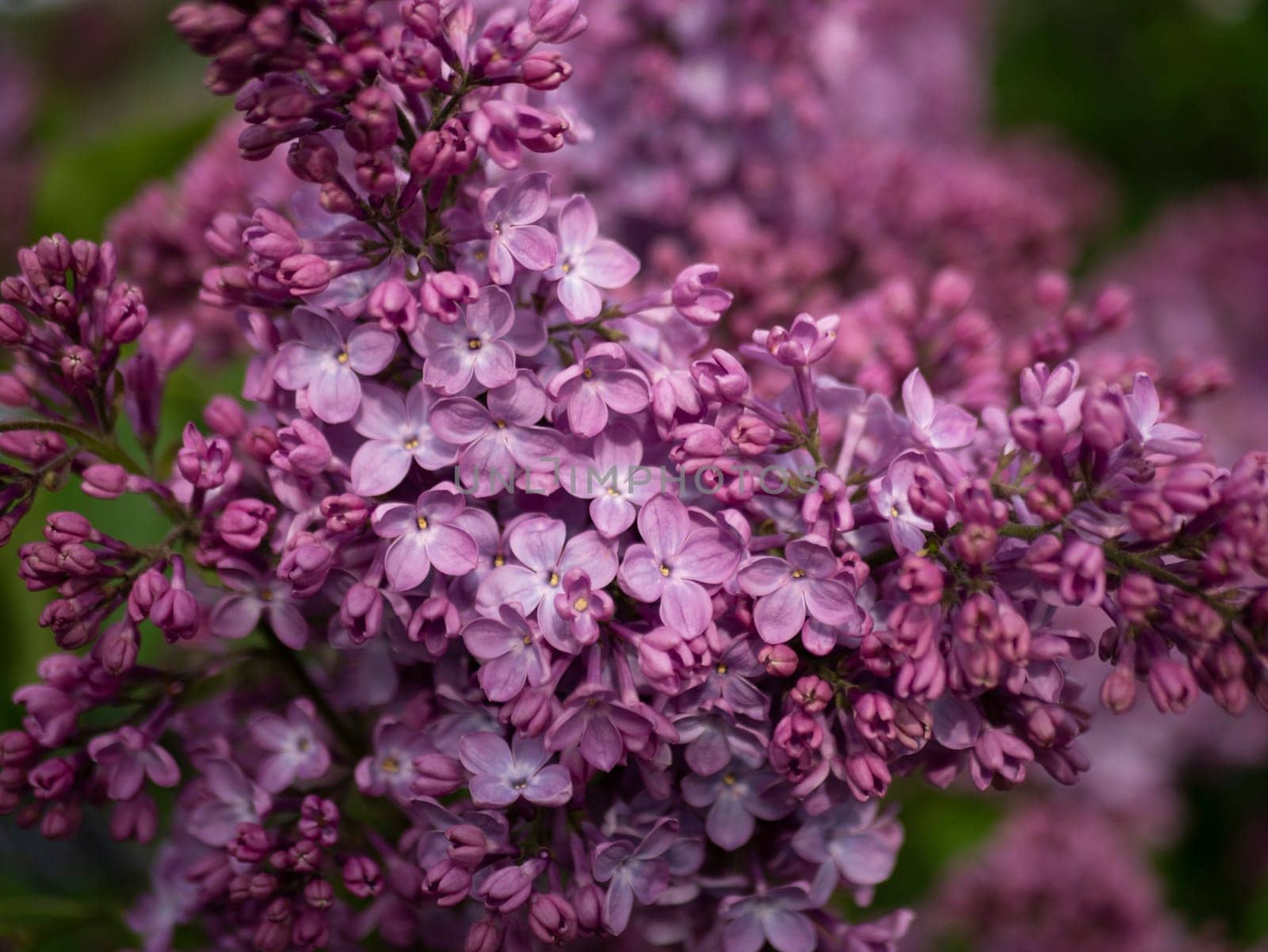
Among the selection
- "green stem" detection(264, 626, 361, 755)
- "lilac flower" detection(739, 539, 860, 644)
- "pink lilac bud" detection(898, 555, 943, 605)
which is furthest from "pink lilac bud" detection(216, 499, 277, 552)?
"pink lilac bud" detection(898, 555, 943, 605)

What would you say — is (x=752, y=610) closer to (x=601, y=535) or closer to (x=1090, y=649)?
(x=601, y=535)

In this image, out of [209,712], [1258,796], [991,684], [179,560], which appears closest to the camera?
[991,684]

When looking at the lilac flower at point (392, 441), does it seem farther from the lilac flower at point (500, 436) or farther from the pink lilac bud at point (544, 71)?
the pink lilac bud at point (544, 71)

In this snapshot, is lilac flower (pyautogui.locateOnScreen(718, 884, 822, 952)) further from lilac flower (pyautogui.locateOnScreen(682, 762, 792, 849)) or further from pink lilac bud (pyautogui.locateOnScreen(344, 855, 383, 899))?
pink lilac bud (pyautogui.locateOnScreen(344, 855, 383, 899))

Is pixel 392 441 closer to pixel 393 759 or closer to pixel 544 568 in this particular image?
pixel 544 568

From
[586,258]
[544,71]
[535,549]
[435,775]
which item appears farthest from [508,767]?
[544,71]

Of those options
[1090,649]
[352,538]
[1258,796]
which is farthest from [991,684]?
[1258,796]
